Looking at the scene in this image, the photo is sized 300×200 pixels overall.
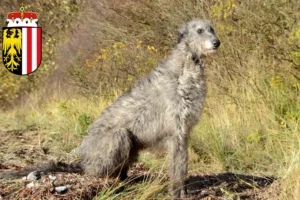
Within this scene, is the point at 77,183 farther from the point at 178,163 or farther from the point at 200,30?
the point at 200,30

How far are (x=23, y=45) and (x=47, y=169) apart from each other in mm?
5954

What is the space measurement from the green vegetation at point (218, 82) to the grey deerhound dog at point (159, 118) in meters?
0.30

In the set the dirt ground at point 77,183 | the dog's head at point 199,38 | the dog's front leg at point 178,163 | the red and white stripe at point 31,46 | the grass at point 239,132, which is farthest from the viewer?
the red and white stripe at point 31,46

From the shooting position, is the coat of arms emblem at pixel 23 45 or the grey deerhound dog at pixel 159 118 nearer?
the grey deerhound dog at pixel 159 118

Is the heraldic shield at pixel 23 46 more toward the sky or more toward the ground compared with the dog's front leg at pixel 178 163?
more toward the sky

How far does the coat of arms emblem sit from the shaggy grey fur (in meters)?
5.70

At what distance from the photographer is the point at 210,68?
27.3 feet

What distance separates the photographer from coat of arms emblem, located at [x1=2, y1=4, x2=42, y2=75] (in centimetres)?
1021

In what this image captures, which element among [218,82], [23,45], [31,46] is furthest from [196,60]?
[31,46]

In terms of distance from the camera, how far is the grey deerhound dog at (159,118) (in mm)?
4730

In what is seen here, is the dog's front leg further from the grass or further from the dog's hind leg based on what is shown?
the grass

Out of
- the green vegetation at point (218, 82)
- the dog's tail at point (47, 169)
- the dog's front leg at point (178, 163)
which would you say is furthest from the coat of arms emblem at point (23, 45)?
the dog's front leg at point (178, 163)

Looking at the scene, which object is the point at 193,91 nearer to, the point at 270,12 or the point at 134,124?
the point at 134,124

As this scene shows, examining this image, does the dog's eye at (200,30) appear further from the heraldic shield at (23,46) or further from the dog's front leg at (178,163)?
the heraldic shield at (23,46)
